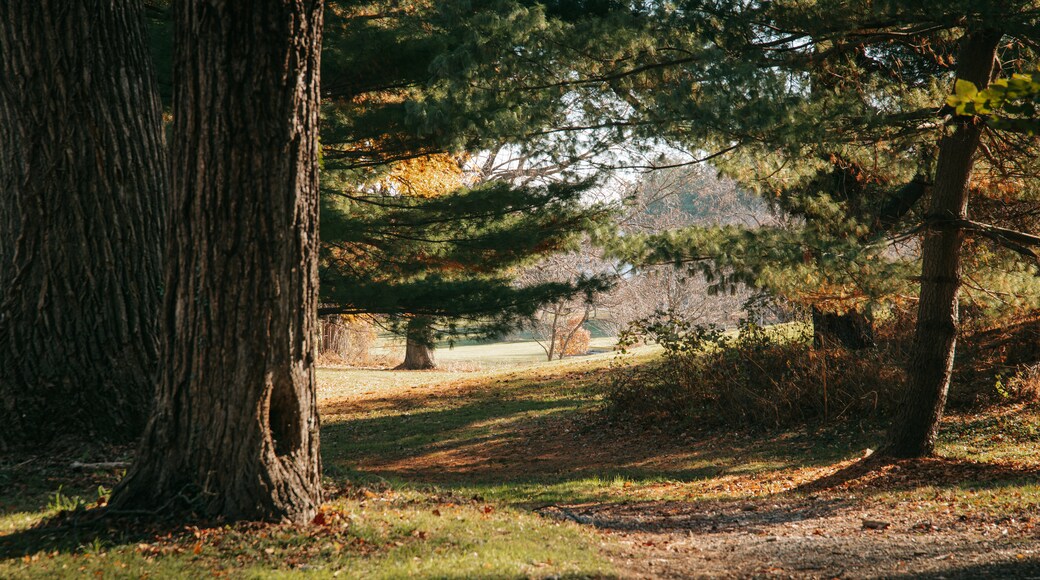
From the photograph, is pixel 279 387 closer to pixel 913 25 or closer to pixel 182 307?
pixel 182 307

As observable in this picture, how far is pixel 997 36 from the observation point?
8.87 meters

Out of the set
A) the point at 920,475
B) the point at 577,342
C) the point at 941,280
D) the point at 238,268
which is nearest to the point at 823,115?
the point at 941,280

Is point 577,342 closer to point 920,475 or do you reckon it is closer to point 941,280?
point 941,280

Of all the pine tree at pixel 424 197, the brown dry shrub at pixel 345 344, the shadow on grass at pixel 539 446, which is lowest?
the shadow on grass at pixel 539 446

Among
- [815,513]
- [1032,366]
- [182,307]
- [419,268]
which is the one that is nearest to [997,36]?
[815,513]

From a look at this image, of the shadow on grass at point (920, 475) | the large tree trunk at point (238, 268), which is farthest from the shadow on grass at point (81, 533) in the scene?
the shadow on grass at point (920, 475)

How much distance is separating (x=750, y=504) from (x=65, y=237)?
6.51 meters

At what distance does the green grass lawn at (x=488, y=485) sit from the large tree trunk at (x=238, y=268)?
0.34 m

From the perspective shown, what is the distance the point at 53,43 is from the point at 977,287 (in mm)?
10053

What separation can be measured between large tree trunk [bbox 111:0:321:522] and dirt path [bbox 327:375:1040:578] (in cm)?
233

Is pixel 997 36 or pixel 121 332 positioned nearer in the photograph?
pixel 121 332

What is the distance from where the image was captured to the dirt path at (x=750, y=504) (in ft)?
18.2

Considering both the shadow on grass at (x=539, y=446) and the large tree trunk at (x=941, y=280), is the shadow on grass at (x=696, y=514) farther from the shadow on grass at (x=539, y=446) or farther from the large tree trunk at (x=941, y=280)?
the large tree trunk at (x=941, y=280)

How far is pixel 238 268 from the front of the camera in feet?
15.4
